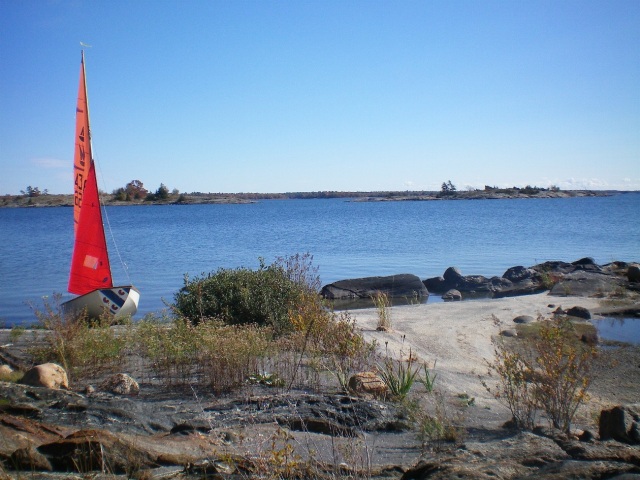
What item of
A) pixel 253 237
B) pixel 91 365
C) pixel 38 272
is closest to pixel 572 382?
pixel 91 365

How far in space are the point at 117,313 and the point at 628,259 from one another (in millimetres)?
28020

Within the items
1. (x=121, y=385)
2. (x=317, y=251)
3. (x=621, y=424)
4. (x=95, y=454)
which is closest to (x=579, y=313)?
(x=621, y=424)

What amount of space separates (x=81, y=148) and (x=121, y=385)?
8140mm

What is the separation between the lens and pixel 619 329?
567 inches

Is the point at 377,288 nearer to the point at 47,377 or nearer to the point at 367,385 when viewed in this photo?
the point at 367,385

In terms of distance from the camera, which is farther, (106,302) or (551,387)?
(106,302)

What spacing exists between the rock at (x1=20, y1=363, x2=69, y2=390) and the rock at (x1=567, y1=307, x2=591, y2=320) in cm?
1251

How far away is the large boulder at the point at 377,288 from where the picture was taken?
20.8m

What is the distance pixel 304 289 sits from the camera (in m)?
12.3

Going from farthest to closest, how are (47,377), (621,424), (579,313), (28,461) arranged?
(579,313) → (47,377) → (621,424) → (28,461)

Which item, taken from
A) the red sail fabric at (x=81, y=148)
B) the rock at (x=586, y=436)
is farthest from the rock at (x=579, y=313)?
the red sail fabric at (x=81, y=148)

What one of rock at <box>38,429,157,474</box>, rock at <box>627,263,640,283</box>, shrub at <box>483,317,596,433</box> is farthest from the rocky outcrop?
rock at <box>38,429,157,474</box>

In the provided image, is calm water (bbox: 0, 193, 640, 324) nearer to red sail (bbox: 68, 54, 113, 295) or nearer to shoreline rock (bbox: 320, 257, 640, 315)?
shoreline rock (bbox: 320, 257, 640, 315)

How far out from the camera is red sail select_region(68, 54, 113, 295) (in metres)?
13.9
